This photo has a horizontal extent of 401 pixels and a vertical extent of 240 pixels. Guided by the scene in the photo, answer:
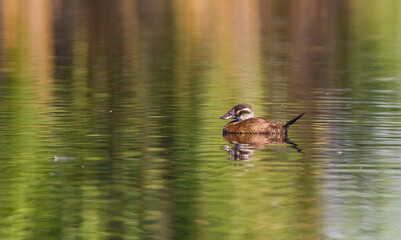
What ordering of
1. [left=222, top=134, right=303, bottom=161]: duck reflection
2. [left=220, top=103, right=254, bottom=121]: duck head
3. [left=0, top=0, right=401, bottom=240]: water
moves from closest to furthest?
1. [left=0, top=0, right=401, bottom=240]: water
2. [left=222, top=134, right=303, bottom=161]: duck reflection
3. [left=220, top=103, right=254, bottom=121]: duck head

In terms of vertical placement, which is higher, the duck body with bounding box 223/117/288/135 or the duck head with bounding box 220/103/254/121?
the duck head with bounding box 220/103/254/121

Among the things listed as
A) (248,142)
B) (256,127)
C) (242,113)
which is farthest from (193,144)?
(242,113)

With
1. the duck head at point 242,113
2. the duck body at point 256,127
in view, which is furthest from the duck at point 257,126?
the duck head at point 242,113

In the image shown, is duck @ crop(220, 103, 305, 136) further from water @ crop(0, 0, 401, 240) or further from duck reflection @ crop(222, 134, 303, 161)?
water @ crop(0, 0, 401, 240)

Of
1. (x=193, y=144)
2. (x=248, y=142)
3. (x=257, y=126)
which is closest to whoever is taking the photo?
(x=193, y=144)

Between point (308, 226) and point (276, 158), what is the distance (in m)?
4.13

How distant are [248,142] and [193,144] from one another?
1.03m

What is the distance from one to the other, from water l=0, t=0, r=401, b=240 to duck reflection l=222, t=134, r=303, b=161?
0.06 metres

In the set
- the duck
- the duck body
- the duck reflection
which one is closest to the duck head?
the duck

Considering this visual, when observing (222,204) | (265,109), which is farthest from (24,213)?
(265,109)

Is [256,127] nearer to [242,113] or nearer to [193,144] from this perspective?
[242,113]

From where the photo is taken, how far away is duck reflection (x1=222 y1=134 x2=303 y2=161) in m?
15.4

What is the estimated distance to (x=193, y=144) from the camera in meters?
16.2

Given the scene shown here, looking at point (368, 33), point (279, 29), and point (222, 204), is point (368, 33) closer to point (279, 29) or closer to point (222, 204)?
point (279, 29)
